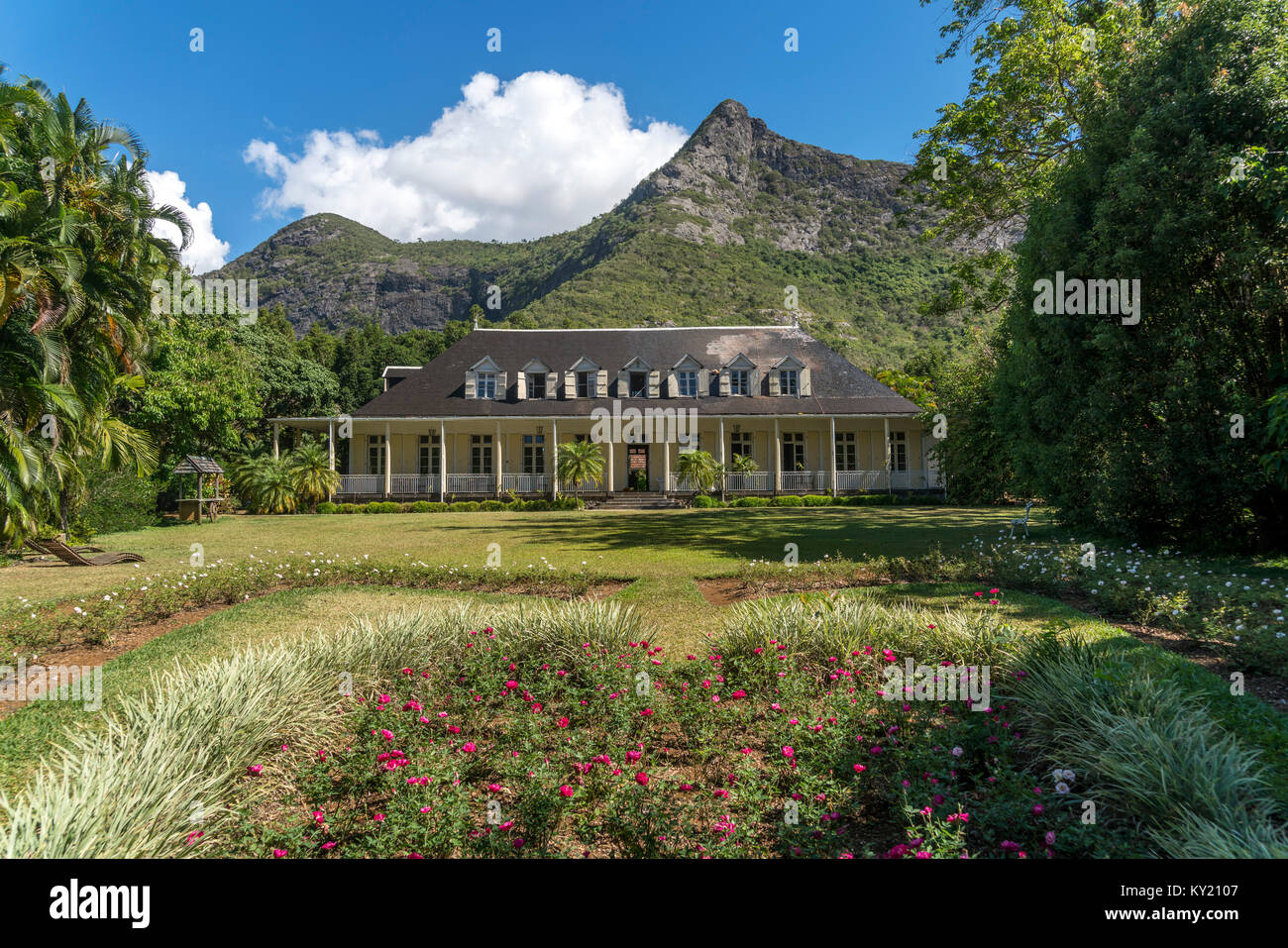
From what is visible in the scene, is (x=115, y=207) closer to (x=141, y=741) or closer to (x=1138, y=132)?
(x=141, y=741)

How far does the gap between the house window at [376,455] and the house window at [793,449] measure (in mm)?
17561

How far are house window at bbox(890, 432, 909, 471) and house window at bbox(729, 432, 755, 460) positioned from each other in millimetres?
6047

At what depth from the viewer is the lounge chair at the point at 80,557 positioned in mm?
11384

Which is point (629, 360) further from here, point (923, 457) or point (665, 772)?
point (665, 772)

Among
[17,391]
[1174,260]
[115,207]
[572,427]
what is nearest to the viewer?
[1174,260]

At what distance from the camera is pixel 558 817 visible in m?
3.11

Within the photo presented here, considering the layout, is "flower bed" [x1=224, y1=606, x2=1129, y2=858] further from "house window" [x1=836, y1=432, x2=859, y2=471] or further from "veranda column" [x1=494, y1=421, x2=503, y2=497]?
"house window" [x1=836, y1=432, x2=859, y2=471]

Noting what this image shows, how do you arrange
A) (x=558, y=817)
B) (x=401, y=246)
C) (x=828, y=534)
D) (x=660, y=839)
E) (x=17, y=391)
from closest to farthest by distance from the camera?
(x=660, y=839) < (x=558, y=817) < (x=17, y=391) < (x=828, y=534) < (x=401, y=246)

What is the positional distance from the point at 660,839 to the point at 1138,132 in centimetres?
1208

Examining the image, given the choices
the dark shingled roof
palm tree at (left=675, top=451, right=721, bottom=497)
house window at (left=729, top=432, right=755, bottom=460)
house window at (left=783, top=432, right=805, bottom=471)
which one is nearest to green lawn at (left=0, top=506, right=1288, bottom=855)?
palm tree at (left=675, top=451, right=721, bottom=497)

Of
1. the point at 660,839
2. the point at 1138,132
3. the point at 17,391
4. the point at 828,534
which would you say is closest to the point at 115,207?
the point at 17,391

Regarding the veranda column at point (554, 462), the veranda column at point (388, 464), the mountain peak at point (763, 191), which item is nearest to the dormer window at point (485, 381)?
the veranda column at point (554, 462)

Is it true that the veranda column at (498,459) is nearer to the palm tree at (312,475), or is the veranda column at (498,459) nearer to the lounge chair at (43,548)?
the palm tree at (312,475)
